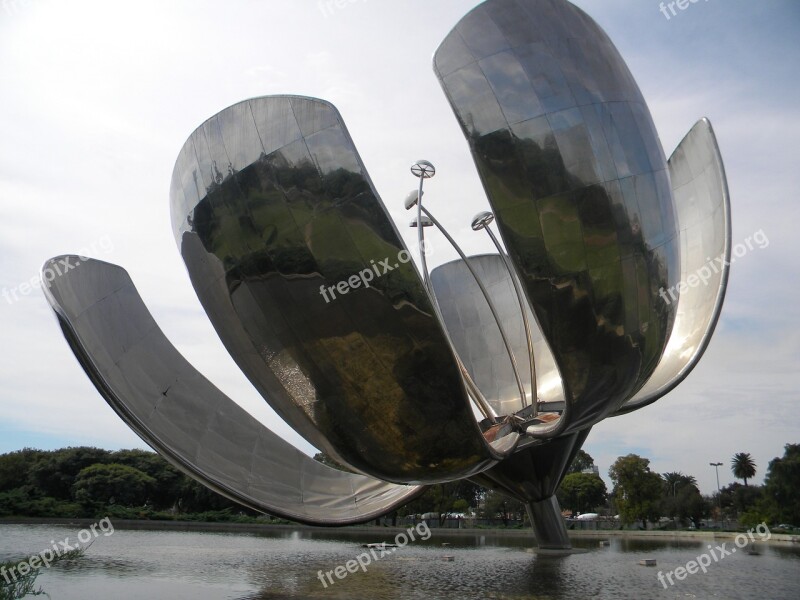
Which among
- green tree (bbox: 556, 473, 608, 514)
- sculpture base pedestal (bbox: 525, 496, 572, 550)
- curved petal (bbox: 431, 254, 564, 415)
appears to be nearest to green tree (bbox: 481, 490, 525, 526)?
green tree (bbox: 556, 473, 608, 514)

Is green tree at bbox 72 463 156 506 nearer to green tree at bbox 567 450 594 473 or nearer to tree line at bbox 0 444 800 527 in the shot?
tree line at bbox 0 444 800 527

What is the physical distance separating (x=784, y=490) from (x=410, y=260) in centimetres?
3711

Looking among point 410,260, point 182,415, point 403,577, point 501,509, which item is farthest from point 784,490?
point 410,260

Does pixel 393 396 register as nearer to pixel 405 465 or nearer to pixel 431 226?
pixel 405 465

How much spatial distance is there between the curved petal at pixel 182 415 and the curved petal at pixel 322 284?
1781mm

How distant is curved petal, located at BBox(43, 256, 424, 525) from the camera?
960 centimetres

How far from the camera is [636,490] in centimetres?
4250

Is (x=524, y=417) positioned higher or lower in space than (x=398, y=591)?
higher

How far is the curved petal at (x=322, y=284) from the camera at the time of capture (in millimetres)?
7859

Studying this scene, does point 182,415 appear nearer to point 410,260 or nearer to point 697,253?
point 410,260

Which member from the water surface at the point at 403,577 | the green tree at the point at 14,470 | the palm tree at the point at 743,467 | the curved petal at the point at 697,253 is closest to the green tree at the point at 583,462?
the palm tree at the point at 743,467

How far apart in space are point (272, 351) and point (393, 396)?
1.65 metres

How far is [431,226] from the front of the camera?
15266mm

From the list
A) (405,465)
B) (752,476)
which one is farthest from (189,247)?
(752,476)
